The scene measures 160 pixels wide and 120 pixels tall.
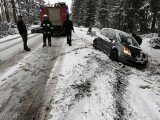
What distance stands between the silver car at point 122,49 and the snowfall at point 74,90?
0.65 metres

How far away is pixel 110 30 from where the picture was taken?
12.6 metres

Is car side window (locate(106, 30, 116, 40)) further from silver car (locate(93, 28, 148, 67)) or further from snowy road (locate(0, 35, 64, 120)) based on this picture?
snowy road (locate(0, 35, 64, 120))

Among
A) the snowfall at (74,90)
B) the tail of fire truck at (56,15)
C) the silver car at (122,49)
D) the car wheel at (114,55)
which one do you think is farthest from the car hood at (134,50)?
the tail of fire truck at (56,15)

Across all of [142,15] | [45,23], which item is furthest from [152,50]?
[142,15]

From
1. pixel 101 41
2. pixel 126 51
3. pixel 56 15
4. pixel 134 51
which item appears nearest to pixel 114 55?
pixel 126 51

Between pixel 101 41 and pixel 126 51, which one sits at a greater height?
pixel 101 41

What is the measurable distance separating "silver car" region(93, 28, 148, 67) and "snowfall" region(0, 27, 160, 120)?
651mm

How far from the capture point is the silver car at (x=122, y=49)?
10422mm

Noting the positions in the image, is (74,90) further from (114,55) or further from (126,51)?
(114,55)

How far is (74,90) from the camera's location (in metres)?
6.14

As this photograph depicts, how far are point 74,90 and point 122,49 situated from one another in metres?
5.30

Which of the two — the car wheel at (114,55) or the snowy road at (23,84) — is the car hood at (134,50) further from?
the snowy road at (23,84)

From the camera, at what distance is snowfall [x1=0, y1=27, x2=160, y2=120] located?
4.99 metres

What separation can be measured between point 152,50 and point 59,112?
14.2 metres
